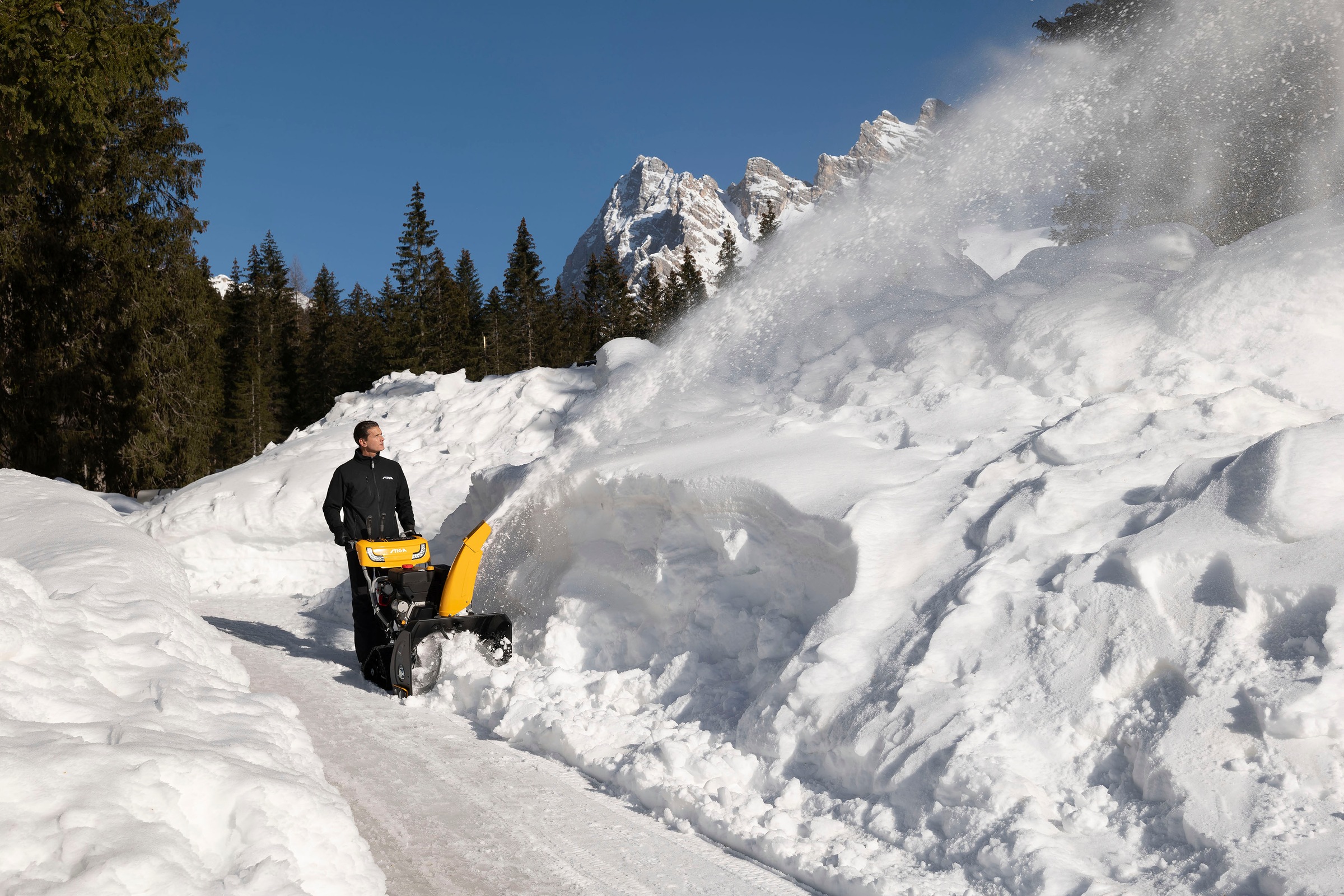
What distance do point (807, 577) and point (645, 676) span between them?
113 centimetres

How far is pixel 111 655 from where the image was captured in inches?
151

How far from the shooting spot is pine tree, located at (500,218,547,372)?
170 ft

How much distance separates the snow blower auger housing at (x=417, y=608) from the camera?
5.65 meters

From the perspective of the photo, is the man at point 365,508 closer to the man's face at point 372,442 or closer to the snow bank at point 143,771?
the man's face at point 372,442

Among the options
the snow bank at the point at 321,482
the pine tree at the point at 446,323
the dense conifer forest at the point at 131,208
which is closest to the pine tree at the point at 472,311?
the pine tree at the point at 446,323

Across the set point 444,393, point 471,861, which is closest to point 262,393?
point 444,393

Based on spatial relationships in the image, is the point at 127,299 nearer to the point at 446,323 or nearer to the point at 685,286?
the point at 446,323

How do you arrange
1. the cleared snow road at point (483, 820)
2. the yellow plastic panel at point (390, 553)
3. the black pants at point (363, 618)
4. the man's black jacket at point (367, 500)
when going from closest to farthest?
the cleared snow road at point (483, 820), the yellow plastic panel at point (390, 553), the black pants at point (363, 618), the man's black jacket at point (367, 500)

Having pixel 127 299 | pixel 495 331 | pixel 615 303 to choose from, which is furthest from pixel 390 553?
pixel 615 303

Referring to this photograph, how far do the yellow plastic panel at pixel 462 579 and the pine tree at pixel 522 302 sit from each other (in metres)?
45.7

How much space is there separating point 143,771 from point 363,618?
3.88 metres

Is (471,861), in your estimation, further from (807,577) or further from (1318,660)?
(1318,660)

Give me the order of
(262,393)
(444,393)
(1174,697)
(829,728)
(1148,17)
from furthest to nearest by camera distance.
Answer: (262,393) → (444,393) → (1148,17) → (829,728) → (1174,697)

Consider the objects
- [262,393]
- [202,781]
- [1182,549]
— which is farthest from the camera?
[262,393]
